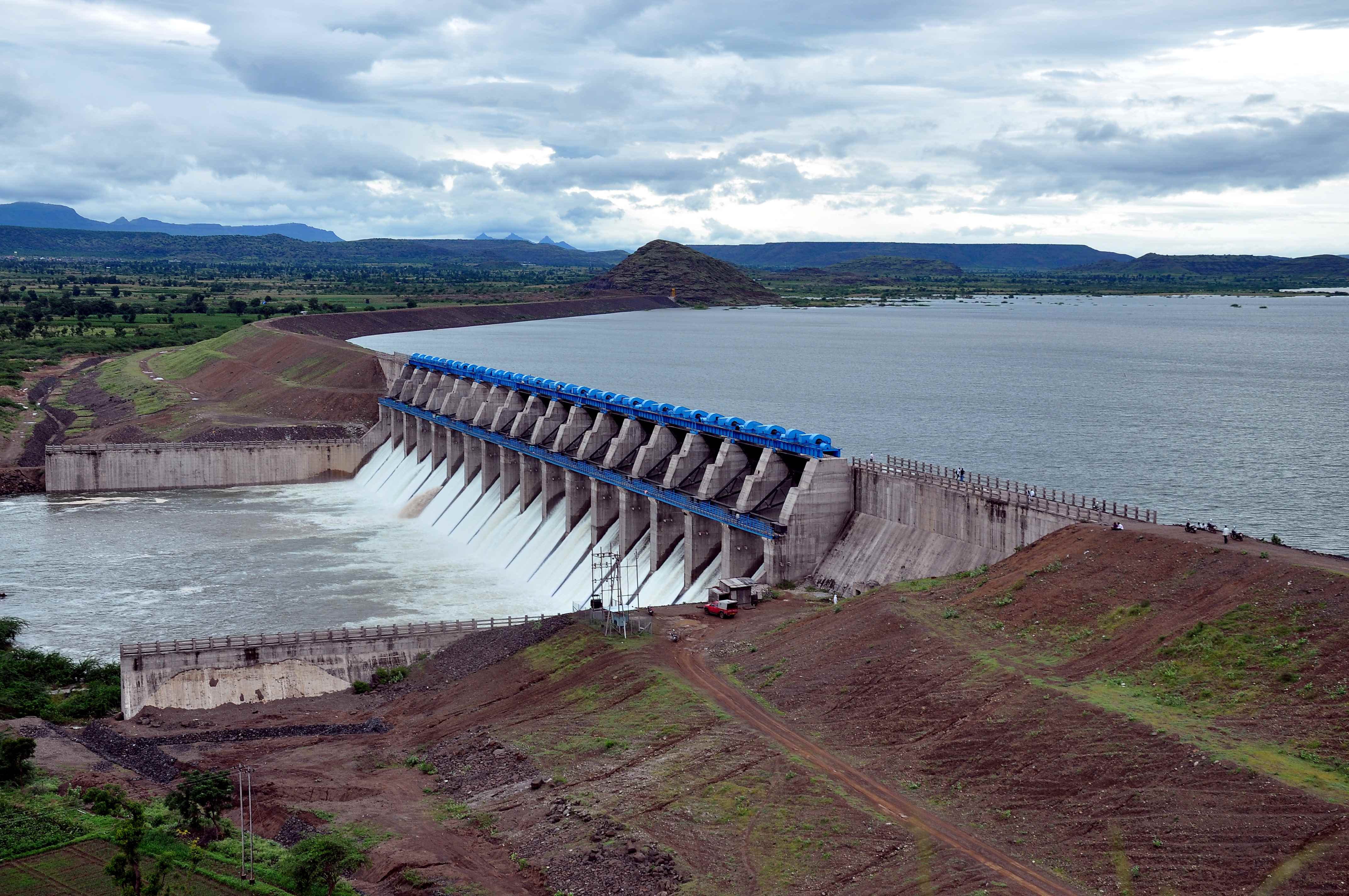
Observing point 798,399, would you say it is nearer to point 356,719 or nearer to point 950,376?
point 950,376

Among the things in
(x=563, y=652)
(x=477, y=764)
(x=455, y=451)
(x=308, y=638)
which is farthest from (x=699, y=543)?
(x=455, y=451)

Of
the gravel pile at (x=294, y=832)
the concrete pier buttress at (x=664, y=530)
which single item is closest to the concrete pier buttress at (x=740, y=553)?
the concrete pier buttress at (x=664, y=530)

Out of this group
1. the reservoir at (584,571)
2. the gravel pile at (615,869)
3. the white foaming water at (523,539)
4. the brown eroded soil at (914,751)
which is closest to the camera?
the brown eroded soil at (914,751)

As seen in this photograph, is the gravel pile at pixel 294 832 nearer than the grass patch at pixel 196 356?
Yes

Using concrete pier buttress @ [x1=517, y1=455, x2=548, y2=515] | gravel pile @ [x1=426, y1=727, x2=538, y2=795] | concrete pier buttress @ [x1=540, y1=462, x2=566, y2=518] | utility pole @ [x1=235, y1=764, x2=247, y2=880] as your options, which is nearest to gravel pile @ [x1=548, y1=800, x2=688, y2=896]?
gravel pile @ [x1=426, y1=727, x2=538, y2=795]

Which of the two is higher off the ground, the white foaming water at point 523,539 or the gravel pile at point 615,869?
the gravel pile at point 615,869

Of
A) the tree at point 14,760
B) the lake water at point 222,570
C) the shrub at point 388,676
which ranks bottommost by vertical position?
the lake water at point 222,570

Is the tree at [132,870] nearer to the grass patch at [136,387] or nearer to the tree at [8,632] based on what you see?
the tree at [8,632]
